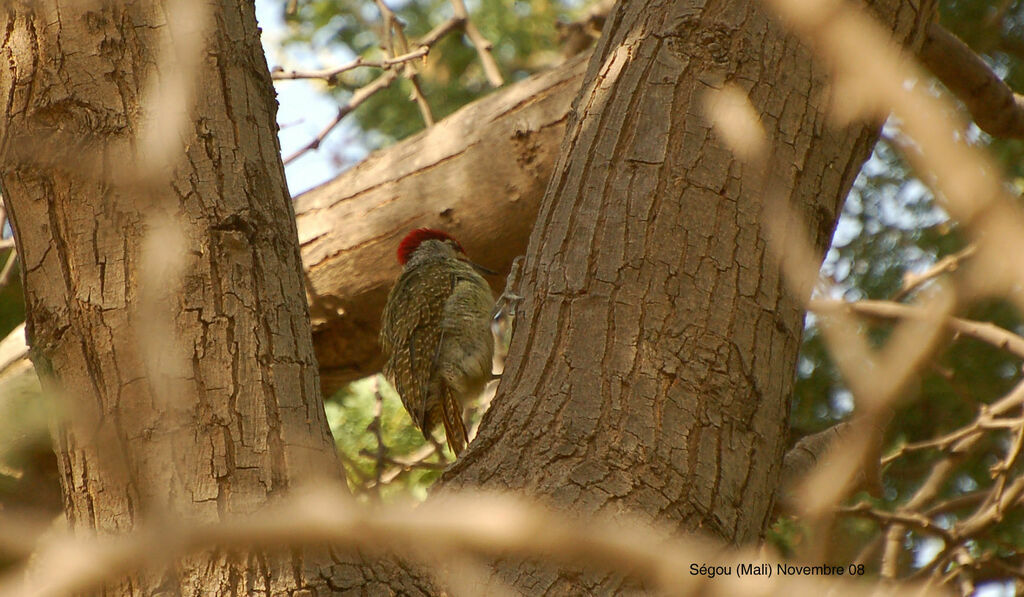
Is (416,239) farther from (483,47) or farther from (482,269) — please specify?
(483,47)

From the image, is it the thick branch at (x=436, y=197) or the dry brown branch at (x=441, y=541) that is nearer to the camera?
the dry brown branch at (x=441, y=541)

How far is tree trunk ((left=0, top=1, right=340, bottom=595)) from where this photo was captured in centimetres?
180

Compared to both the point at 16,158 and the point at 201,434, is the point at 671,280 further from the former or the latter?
the point at 16,158

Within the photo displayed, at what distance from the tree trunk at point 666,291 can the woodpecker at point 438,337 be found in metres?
1.79

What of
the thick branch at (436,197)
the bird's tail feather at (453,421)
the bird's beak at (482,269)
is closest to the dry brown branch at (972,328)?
the thick branch at (436,197)

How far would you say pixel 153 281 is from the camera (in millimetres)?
1896

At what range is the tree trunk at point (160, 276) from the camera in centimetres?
180

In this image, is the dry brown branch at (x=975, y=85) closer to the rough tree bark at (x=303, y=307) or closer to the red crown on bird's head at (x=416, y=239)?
the rough tree bark at (x=303, y=307)

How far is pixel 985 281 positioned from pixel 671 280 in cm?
112

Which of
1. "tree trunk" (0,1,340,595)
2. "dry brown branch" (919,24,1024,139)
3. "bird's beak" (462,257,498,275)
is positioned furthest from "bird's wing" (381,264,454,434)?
"tree trunk" (0,1,340,595)

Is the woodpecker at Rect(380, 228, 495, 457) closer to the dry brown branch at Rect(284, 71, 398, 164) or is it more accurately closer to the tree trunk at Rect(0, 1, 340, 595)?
the dry brown branch at Rect(284, 71, 398, 164)

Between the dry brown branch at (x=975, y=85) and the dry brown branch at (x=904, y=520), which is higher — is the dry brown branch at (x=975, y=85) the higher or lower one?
the higher one

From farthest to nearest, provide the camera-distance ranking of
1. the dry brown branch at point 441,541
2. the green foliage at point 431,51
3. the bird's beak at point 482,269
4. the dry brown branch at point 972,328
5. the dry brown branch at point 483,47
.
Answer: the green foliage at point 431,51 < the dry brown branch at point 483,47 < the bird's beak at point 482,269 < the dry brown branch at point 972,328 < the dry brown branch at point 441,541

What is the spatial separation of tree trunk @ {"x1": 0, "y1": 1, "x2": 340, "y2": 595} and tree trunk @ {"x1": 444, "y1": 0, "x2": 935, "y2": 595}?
1.43 feet
